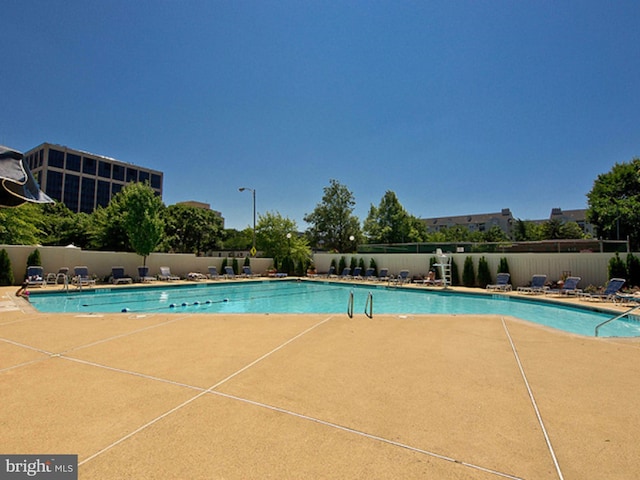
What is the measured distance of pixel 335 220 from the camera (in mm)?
41875

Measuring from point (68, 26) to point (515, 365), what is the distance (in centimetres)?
1515

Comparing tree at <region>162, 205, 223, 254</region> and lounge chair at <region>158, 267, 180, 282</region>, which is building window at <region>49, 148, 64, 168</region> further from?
lounge chair at <region>158, 267, 180, 282</region>

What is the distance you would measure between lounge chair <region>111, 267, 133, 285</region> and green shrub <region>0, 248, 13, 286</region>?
422 cm

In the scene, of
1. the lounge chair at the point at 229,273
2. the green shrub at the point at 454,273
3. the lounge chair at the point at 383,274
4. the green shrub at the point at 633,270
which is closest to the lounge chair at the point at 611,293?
the green shrub at the point at 633,270

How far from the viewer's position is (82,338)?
5754 mm

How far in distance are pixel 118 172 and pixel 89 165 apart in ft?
20.7

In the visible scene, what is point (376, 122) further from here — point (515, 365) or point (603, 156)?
point (603, 156)

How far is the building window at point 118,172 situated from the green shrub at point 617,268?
9130 cm

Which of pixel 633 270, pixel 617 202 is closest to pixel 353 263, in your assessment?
pixel 633 270

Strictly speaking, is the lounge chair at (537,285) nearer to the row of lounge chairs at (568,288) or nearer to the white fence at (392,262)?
the row of lounge chairs at (568,288)

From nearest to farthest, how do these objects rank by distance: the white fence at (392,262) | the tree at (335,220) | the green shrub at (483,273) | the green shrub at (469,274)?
the white fence at (392,262) < the green shrub at (483,273) < the green shrub at (469,274) < the tree at (335,220)

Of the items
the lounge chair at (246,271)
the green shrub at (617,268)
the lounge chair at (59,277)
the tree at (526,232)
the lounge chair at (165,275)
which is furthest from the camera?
the tree at (526,232)

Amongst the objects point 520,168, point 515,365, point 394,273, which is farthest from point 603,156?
point 515,365

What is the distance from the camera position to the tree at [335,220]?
4188 cm
